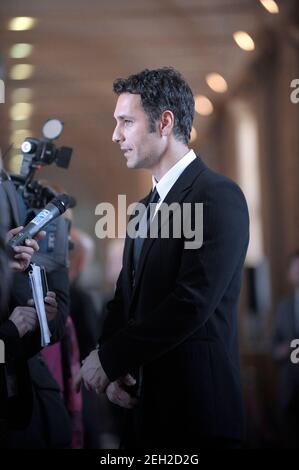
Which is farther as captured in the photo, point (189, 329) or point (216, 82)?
point (216, 82)

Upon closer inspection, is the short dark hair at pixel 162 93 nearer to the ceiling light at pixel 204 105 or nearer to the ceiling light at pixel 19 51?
the ceiling light at pixel 19 51

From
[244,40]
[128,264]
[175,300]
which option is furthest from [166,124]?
[244,40]

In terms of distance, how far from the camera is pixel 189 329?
2.79 metres

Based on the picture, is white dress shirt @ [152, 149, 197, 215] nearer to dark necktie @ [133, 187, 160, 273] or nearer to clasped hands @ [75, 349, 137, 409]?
dark necktie @ [133, 187, 160, 273]

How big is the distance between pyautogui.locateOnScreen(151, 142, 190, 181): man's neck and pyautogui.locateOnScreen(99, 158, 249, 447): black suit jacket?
2.9 inches

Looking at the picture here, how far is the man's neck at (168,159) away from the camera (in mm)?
3053

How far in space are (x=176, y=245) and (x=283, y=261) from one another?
9.36 metres

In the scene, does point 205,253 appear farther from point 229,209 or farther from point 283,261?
point 283,261

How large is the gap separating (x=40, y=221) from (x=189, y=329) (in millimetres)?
629

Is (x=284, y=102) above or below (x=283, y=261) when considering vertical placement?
above

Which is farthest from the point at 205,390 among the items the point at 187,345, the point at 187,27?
the point at 187,27

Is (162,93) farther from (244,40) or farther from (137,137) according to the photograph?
(244,40)
